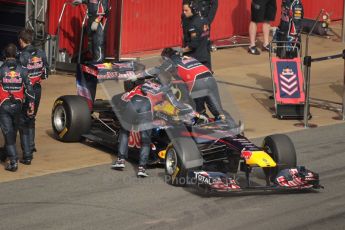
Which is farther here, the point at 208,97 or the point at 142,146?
the point at 208,97

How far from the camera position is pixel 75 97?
44.5ft

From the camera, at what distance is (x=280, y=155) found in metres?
11.4

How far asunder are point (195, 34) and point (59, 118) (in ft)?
8.27

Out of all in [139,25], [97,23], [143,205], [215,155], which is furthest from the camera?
[139,25]

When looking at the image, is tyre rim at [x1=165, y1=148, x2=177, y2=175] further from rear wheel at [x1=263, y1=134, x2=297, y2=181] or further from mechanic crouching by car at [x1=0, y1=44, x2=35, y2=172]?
mechanic crouching by car at [x1=0, y1=44, x2=35, y2=172]

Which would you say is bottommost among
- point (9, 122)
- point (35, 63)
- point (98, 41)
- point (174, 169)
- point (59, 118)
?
point (174, 169)

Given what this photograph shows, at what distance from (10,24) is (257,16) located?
213 inches

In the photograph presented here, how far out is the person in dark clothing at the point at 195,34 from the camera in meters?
14.7

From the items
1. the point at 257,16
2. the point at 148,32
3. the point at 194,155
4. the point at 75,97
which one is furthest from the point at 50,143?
the point at 257,16

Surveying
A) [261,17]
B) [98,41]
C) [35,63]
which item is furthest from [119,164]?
[261,17]

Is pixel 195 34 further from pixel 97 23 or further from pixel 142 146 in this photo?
pixel 97 23

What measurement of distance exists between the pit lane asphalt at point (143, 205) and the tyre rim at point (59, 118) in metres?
1.59

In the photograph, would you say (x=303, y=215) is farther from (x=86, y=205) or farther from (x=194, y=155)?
(x=86, y=205)

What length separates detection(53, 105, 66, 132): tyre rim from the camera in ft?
45.0
